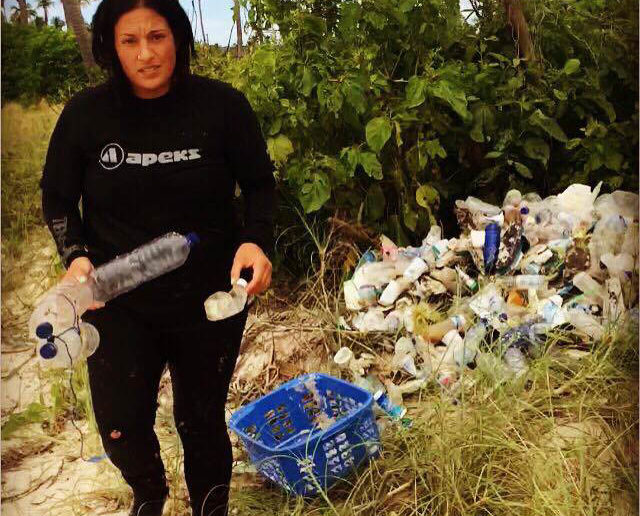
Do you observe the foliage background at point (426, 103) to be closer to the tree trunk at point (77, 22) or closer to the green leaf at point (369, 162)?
the green leaf at point (369, 162)

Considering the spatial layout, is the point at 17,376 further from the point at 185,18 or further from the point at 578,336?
the point at 578,336

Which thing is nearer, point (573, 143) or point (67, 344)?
point (67, 344)

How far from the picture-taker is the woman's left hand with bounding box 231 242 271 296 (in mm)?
1398

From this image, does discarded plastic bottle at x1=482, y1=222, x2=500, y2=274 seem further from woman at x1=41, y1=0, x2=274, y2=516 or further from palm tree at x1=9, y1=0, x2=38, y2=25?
palm tree at x1=9, y1=0, x2=38, y2=25

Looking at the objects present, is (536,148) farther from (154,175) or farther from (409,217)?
(154,175)

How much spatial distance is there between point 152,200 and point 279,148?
0.89 meters

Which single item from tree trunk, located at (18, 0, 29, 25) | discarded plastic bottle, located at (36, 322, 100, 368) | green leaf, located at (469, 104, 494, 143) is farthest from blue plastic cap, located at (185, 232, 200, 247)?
green leaf, located at (469, 104, 494, 143)

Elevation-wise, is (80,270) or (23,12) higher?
(23,12)

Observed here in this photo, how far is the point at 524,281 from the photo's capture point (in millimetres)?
2270

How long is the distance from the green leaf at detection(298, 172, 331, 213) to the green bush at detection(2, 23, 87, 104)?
83 centimetres

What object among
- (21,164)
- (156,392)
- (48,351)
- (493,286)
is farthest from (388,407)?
(21,164)

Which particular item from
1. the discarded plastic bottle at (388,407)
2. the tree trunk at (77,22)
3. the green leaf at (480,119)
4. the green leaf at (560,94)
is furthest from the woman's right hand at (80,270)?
the green leaf at (560,94)

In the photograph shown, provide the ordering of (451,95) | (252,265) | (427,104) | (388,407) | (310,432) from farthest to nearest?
(427,104) → (451,95) → (388,407) → (310,432) → (252,265)

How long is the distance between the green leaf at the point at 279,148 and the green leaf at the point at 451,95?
45 centimetres
